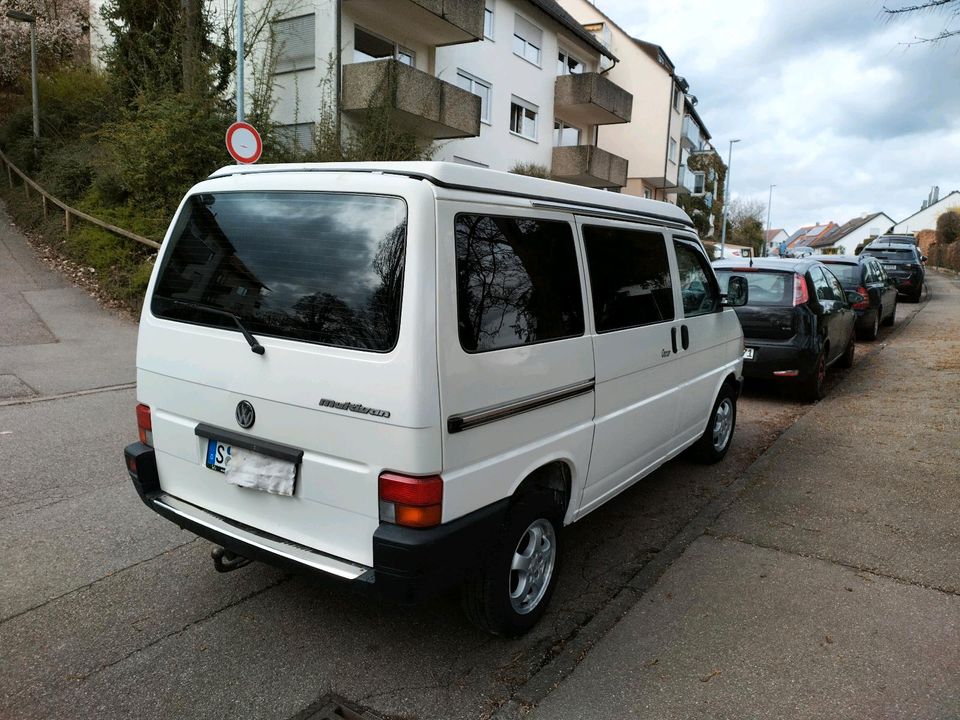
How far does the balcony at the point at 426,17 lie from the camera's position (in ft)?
56.2

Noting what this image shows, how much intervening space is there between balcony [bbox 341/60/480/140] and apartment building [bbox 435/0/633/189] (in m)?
1.83

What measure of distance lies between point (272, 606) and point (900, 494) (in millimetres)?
4359

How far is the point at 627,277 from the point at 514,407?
1.36 meters

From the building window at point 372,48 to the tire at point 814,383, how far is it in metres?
14.0

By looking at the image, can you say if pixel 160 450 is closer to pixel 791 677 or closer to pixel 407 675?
pixel 407 675

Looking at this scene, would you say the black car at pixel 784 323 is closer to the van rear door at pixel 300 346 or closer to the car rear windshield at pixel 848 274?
the car rear windshield at pixel 848 274

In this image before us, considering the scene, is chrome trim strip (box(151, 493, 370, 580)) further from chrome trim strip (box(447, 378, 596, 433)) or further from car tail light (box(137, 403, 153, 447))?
chrome trim strip (box(447, 378, 596, 433))

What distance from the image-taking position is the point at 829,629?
328cm

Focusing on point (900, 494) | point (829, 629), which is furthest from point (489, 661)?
point (900, 494)

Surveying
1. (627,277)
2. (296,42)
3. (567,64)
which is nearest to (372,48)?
(296,42)

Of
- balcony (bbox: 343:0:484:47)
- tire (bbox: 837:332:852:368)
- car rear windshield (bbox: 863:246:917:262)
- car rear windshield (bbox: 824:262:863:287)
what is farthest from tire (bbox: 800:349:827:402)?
car rear windshield (bbox: 863:246:917:262)

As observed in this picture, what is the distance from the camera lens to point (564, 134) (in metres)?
30.6

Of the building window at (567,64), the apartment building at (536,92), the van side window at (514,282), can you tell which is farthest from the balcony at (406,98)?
the van side window at (514,282)

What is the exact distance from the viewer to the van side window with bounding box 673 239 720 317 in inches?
186
